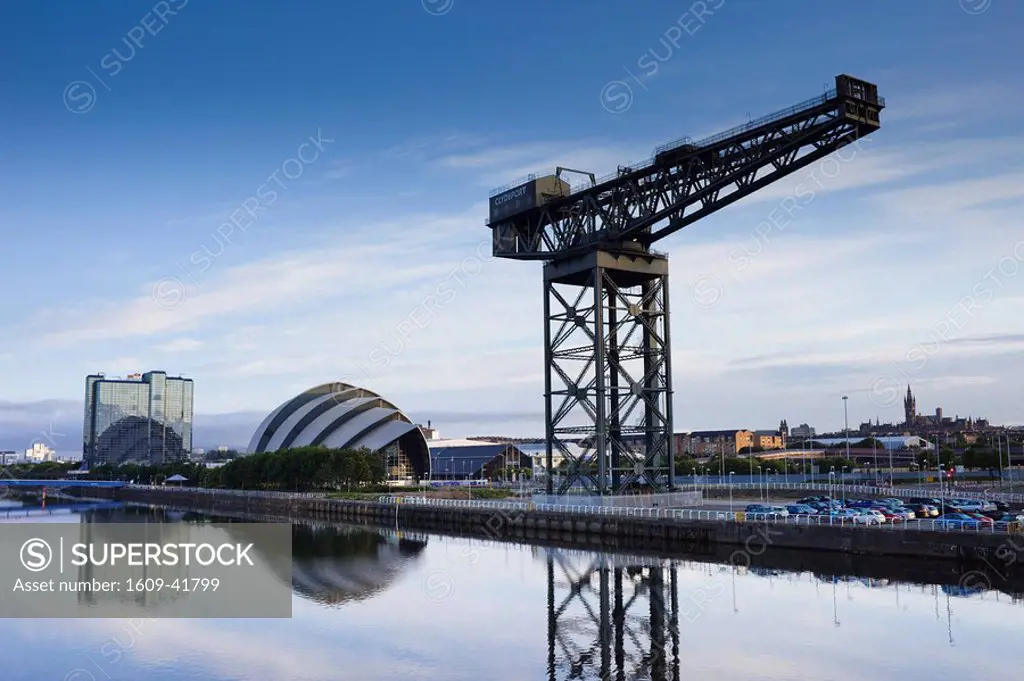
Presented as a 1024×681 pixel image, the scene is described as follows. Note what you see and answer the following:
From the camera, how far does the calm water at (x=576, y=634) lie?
84.9 ft

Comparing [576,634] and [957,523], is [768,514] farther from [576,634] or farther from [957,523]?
[576,634]

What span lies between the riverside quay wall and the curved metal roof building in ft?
138

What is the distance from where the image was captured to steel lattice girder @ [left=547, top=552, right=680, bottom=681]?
85.5 feet

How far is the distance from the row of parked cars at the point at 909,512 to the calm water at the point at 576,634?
752 centimetres

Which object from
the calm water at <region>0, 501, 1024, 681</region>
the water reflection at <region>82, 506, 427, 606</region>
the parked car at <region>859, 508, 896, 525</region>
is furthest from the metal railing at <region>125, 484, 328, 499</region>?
the parked car at <region>859, 508, 896, 525</region>

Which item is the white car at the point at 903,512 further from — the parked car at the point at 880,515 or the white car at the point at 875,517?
the white car at the point at 875,517

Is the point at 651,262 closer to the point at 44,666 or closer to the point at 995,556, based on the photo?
the point at 995,556

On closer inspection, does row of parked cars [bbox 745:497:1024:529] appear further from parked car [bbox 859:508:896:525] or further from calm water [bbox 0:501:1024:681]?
calm water [bbox 0:501:1024:681]

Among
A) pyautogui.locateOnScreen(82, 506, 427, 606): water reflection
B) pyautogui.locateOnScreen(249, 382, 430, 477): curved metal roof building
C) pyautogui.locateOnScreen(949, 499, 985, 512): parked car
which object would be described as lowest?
pyautogui.locateOnScreen(82, 506, 427, 606): water reflection

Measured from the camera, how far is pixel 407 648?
29062mm

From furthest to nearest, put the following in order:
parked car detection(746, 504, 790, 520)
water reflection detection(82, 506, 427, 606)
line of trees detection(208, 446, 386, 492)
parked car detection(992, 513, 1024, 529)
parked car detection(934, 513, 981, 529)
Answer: line of trees detection(208, 446, 386, 492)
parked car detection(746, 504, 790, 520)
water reflection detection(82, 506, 427, 606)
parked car detection(934, 513, 981, 529)
parked car detection(992, 513, 1024, 529)

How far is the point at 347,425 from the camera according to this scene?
137m

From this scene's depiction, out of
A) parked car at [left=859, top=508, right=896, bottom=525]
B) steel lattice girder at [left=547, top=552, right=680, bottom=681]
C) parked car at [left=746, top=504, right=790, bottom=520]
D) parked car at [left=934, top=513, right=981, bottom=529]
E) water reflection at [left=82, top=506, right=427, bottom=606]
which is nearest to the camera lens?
steel lattice girder at [left=547, top=552, right=680, bottom=681]

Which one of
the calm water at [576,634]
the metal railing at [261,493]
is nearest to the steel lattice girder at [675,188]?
the calm water at [576,634]
